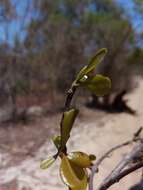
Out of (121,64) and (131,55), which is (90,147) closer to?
(121,64)

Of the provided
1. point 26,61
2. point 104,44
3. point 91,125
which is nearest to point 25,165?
point 91,125

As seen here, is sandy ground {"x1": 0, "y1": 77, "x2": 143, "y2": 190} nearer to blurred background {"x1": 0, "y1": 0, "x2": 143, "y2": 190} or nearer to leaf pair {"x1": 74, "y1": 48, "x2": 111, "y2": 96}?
blurred background {"x1": 0, "y1": 0, "x2": 143, "y2": 190}

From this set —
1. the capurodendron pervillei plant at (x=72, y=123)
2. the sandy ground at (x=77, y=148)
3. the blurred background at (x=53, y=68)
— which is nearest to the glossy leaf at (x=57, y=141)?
the capurodendron pervillei plant at (x=72, y=123)

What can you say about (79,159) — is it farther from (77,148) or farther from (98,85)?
(77,148)

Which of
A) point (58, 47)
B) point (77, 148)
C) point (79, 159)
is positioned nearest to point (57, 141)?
point (79, 159)

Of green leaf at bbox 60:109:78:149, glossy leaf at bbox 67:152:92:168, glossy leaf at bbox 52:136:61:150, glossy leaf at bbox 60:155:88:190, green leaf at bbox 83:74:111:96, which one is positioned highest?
green leaf at bbox 83:74:111:96

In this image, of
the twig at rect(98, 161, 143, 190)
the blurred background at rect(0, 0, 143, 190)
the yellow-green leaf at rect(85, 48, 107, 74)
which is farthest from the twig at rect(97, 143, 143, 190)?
the blurred background at rect(0, 0, 143, 190)
